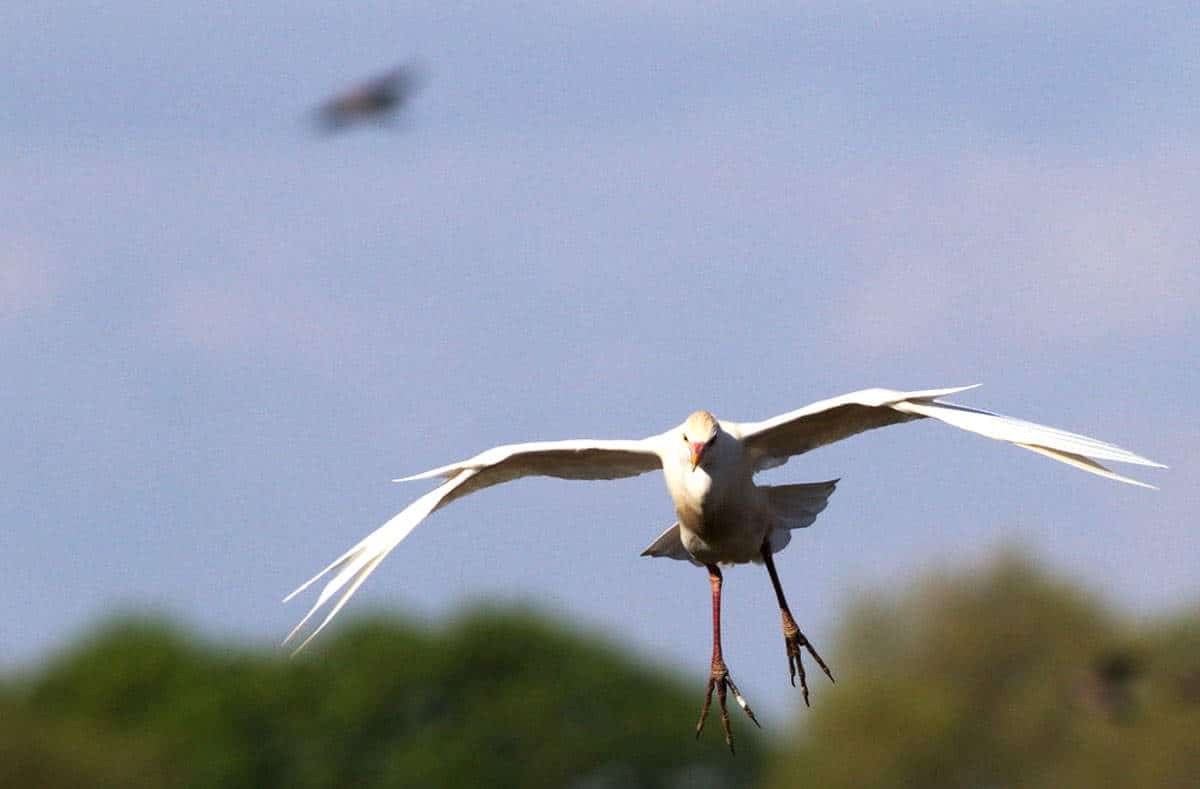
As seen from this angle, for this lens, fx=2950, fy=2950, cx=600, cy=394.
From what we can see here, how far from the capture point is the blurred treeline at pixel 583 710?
8031 cm

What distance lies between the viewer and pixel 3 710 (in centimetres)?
8244

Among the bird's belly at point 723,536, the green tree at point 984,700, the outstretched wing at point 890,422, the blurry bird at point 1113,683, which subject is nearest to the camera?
the outstretched wing at point 890,422

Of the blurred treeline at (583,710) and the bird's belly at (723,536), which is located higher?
the bird's belly at (723,536)

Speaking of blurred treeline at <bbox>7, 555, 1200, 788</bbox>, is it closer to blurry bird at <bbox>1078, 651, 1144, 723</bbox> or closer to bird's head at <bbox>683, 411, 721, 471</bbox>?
blurry bird at <bbox>1078, 651, 1144, 723</bbox>

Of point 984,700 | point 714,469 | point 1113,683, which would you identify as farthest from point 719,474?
point 984,700

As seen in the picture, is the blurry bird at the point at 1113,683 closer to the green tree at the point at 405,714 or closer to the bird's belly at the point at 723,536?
the bird's belly at the point at 723,536

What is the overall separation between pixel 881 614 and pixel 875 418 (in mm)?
64489

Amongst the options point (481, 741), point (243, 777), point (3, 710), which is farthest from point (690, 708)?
point (3, 710)

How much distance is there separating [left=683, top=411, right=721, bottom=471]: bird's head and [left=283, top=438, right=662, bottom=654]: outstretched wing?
0.84m

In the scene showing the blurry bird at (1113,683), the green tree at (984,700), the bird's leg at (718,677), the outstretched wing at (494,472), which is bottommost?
the green tree at (984,700)

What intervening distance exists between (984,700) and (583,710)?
13.0 m

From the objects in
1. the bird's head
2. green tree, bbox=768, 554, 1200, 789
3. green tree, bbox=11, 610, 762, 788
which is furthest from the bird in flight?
green tree, bbox=11, 610, 762, 788

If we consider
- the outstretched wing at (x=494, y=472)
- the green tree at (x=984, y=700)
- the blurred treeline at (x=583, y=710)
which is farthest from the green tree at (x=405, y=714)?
the outstretched wing at (x=494, y=472)

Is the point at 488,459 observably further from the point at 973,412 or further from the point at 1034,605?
the point at 1034,605
